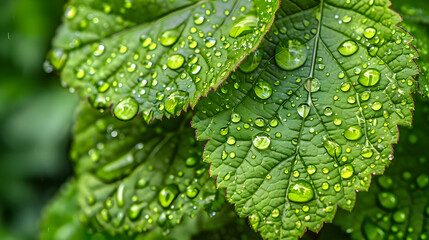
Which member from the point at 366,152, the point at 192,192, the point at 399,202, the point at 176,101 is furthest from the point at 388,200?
the point at 176,101

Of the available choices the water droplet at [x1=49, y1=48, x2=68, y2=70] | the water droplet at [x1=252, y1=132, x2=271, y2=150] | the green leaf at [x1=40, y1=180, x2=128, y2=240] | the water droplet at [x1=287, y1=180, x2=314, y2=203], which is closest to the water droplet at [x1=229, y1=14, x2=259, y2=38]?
the water droplet at [x1=252, y1=132, x2=271, y2=150]

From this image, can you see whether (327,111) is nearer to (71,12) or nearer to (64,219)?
(71,12)

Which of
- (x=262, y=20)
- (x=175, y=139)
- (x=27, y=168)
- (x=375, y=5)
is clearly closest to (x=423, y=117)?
(x=375, y=5)

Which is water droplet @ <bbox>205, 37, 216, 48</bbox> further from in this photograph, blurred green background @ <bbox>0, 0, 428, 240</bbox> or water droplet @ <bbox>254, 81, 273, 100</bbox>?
blurred green background @ <bbox>0, 0, 428, 240</bbox>

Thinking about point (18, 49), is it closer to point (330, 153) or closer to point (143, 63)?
point (143, 63)

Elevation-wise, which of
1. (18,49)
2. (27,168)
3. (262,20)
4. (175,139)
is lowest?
(27,168)

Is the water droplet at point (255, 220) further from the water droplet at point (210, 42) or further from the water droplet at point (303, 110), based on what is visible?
the water droplet at point (210, 42)
